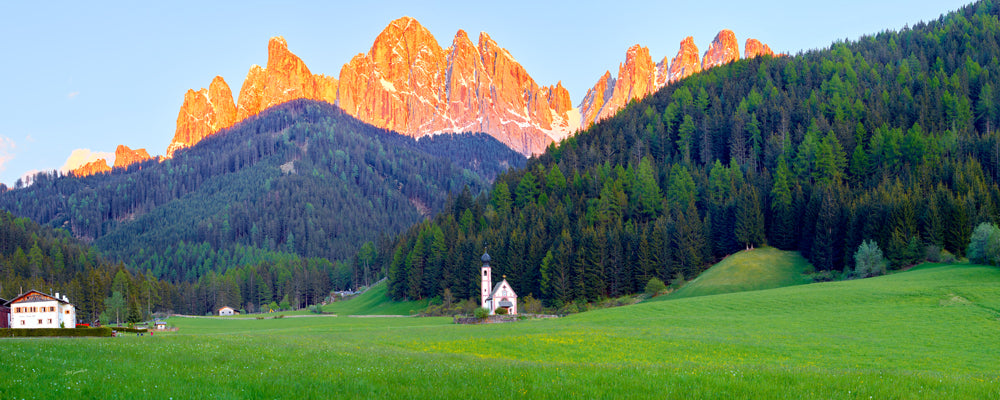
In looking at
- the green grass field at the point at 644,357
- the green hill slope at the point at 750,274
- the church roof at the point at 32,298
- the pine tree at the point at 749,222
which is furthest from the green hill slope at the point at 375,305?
the green grass field at the point at 644,357

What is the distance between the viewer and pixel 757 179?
11875cm

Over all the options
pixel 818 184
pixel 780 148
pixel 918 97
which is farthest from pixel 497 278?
pixel 918 97

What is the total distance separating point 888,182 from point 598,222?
43.3 metres

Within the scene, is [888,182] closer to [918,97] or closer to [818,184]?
[818,184]

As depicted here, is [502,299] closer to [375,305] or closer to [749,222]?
[749,222]

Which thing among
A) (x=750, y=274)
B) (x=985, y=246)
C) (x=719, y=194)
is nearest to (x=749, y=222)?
(x=750, y=274)

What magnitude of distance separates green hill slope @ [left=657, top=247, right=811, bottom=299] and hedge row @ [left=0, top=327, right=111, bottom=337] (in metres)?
62.4

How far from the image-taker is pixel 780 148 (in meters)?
132

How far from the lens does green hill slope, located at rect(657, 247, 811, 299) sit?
8400 cm

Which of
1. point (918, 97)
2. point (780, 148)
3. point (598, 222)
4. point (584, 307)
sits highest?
point (918, 97)

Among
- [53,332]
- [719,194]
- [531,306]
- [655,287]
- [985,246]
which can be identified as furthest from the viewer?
[719,194]

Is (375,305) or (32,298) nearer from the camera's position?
(32,298)

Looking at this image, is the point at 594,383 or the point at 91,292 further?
the point at 91,292

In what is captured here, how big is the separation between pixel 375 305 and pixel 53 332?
282 ft
